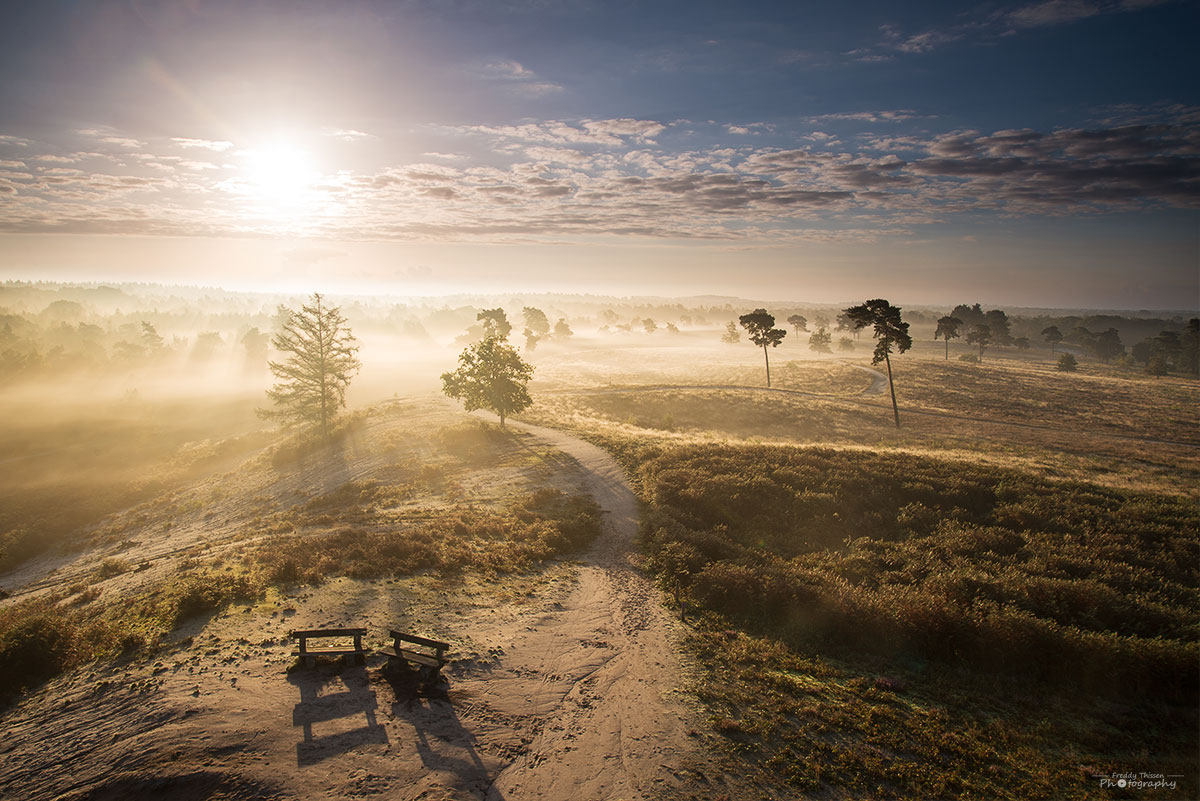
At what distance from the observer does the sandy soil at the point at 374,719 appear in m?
9.28

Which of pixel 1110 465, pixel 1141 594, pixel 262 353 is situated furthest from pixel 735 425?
pixel 262 353

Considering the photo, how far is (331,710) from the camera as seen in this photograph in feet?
36.3

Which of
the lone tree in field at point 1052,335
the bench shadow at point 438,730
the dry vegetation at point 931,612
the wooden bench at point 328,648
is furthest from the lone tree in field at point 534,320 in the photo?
the lone tree in field at point 1052,335

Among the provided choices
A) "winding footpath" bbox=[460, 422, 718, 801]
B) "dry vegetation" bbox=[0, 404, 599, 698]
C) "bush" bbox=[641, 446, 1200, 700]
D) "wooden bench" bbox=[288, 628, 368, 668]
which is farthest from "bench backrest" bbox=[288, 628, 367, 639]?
"bush" bbox=[641, 446, 1200, 700]

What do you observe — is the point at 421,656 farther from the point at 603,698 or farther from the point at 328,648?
the point at 603,698

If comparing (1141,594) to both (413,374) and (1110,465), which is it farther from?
(413,374)

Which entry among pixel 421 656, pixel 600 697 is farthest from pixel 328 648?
pixel 600 697

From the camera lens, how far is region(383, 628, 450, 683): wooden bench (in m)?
12.2

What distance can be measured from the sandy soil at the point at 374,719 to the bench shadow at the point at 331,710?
35mm

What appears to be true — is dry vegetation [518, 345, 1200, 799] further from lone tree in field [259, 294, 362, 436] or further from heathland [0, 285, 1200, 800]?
lone tree in field [259, 294, 362, 436]

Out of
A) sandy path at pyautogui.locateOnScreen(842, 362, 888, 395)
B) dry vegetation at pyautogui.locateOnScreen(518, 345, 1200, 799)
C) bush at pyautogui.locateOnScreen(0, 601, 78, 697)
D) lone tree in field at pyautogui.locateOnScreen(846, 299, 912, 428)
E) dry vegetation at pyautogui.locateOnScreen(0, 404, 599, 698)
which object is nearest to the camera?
dry vegetation at pyautogui.locateOnScreen(518, 345, 1200, 799)

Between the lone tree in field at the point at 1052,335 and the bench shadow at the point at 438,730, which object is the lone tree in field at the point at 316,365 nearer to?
the bench shadow at the point at 438,730

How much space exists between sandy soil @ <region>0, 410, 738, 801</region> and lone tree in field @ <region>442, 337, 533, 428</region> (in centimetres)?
2676

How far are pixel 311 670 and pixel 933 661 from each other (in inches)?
677
